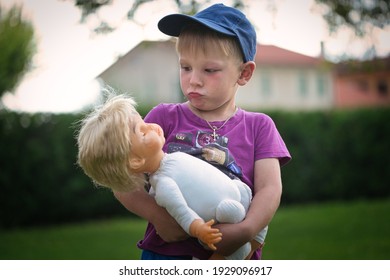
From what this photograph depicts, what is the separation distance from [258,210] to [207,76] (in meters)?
0.48

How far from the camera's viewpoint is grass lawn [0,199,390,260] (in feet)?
24.1

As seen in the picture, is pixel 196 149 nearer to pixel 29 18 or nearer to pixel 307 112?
pixel 29 18

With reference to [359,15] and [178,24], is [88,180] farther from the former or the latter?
[178,24]

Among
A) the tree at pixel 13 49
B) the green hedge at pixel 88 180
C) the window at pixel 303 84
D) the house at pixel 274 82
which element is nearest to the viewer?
the tree at pixel 13 49

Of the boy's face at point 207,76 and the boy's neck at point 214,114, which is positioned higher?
the boy's face at point 207,76

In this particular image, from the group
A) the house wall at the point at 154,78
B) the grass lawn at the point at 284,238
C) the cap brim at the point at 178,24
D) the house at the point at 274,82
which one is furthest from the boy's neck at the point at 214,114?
the house at the point at 274,82

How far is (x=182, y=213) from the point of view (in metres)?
2.00

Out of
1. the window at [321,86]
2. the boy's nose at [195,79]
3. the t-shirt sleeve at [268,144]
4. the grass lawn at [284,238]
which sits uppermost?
the boy's nose at [195,79]

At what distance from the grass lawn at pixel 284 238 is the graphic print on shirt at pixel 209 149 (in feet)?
16.5

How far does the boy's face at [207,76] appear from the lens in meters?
2.14

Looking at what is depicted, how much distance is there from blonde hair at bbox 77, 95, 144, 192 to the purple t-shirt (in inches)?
7.6

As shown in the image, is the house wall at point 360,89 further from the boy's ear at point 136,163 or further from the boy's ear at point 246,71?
the boy's ear at point 136,163
